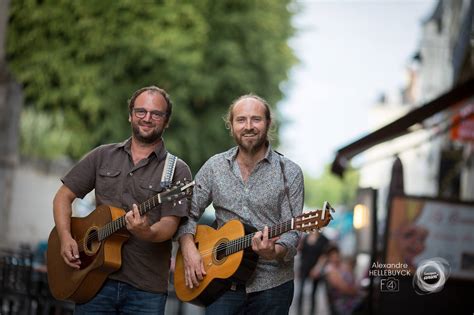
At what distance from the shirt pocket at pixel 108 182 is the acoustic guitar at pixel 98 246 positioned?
97mm

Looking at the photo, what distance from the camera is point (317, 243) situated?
61.6 ft

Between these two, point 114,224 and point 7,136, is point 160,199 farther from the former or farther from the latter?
point 7,136

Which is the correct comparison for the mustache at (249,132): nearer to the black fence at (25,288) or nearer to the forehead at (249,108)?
the forehead at (249,108)

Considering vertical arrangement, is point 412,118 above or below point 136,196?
above

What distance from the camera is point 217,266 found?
5613 millimetres

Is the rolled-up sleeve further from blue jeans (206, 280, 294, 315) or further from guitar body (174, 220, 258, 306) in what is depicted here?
blue jeans (206, 280, 294, 315)

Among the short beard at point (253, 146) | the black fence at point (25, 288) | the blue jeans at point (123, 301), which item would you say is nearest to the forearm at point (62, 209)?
the blue jeans at point (123, 301)

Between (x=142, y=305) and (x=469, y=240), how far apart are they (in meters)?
4.63

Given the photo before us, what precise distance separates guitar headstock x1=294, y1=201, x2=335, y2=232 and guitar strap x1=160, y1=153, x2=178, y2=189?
848 mm

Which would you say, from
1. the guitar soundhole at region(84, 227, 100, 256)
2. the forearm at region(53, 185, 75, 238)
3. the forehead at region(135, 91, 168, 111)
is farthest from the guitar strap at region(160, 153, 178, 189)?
the forearm at region(53, 185, 75, 238)

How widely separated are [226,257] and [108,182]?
858 mm

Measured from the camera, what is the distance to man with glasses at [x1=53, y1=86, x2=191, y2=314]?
568cm

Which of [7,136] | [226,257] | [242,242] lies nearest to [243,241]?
[242,242]

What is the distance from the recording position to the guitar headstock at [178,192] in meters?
5.44
